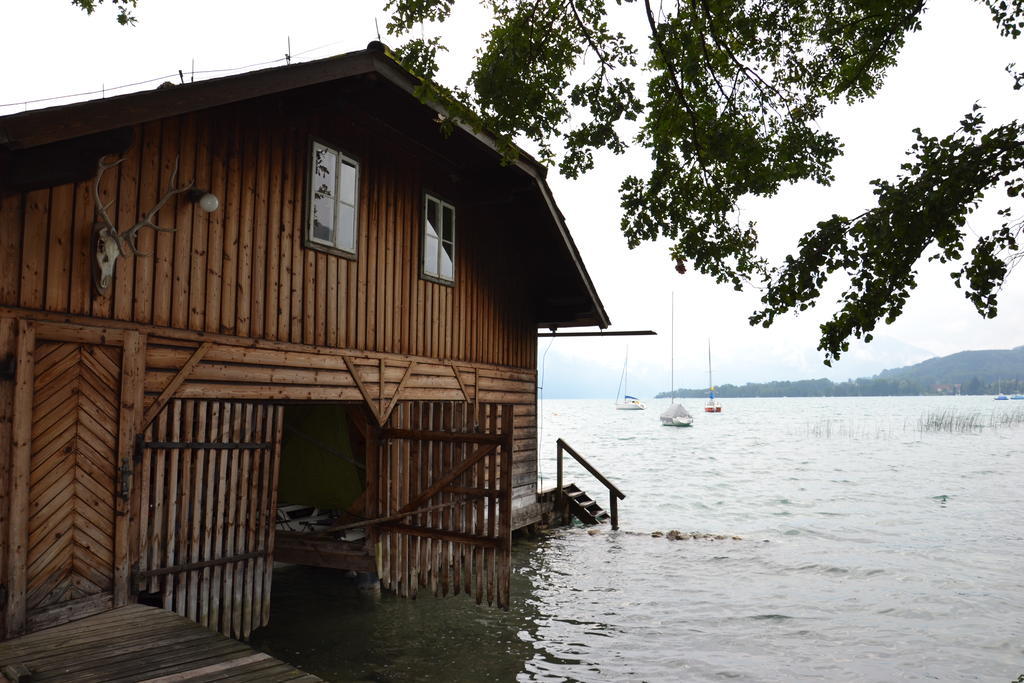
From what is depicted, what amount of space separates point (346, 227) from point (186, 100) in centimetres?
312

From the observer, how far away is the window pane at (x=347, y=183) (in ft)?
30.3

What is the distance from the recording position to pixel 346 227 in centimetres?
928

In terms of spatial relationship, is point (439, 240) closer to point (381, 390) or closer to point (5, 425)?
point (381, 390)

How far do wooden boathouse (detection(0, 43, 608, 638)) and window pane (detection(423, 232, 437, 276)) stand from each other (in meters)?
0.04

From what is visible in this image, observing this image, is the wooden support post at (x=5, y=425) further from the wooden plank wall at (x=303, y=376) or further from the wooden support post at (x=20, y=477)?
the wooden plank wall at (x=303, y=376)

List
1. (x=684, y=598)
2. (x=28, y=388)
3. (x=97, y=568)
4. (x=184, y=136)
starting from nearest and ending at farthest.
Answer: (x=28, y=388) → (x=97, y=568) → (x=184, y=136) → (x=684, y=598)

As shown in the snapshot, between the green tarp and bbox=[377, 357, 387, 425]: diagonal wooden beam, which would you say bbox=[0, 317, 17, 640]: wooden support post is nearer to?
bbox=[377, 357, 387, 425]: diagonal wooden beam

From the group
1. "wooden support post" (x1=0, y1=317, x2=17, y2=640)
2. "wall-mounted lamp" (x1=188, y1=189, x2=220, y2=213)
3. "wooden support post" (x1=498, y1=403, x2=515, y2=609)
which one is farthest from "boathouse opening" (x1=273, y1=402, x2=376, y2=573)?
"wooden support post" (x1=0, y1=317, x2=17, y2=640)

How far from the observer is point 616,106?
25.4 ft

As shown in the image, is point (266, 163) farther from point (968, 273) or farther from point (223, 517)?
point (968, 273)

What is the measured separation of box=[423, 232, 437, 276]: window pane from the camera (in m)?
10.8

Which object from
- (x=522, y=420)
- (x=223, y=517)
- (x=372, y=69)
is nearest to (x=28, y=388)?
(x=223, y=517)

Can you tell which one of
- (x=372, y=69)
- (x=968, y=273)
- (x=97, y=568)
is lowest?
(x=97, y=568)

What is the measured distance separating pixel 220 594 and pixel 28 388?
3.17 meters
